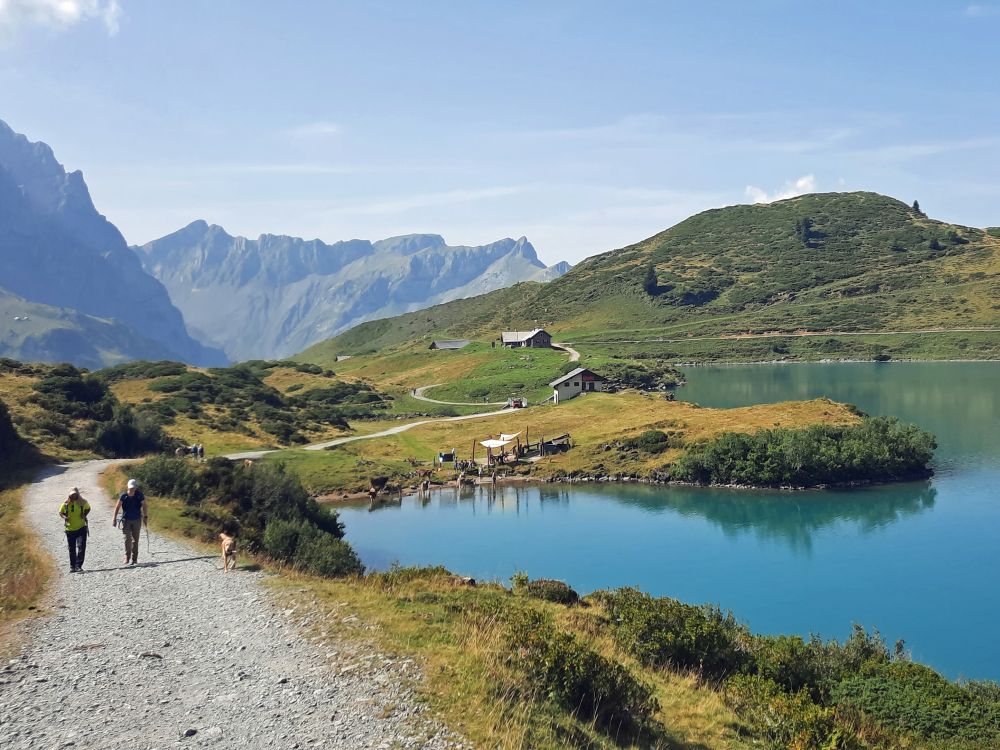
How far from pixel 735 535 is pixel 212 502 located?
41334 millimetres

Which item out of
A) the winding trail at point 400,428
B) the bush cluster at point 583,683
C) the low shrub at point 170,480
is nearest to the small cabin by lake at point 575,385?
the winding trail at point 400,428

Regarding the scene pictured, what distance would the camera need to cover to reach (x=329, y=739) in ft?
36.6

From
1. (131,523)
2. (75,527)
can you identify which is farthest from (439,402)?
(75,527)

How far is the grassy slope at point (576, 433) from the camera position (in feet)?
252

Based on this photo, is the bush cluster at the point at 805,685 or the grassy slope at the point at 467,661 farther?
the bush cluster at the point at 805,685

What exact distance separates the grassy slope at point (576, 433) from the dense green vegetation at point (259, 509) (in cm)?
3083

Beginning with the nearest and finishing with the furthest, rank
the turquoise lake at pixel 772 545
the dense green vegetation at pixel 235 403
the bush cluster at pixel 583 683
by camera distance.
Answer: the bush cluster at pixel 583 683 < the turquoise lake at pixel 772 545 < the dense green vegetation at pixel 235 403

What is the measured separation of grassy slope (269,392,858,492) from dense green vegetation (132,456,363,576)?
30832mm

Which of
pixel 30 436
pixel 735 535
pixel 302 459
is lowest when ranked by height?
pixel 735 535

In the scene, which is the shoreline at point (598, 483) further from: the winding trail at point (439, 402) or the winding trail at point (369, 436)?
the winding trail at point (439, 402)

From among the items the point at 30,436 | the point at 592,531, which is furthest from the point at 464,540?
the point at 30,436

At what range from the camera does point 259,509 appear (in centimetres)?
3825

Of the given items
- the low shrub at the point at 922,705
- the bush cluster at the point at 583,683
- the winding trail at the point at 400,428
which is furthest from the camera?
the winding trail at the point at 400,428

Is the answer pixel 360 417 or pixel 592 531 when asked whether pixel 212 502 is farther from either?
pixel 360 417
